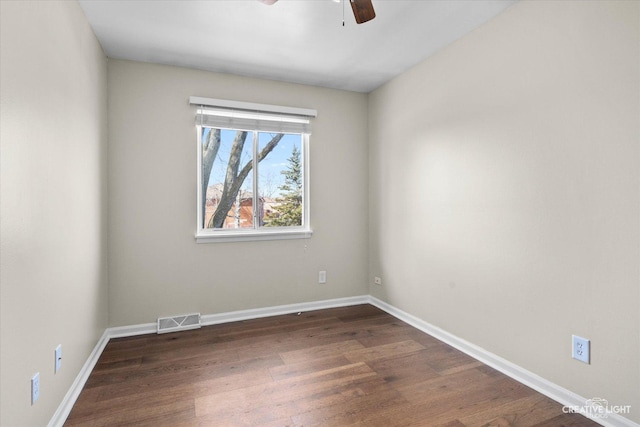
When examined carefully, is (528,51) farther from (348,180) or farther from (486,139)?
(348,180)

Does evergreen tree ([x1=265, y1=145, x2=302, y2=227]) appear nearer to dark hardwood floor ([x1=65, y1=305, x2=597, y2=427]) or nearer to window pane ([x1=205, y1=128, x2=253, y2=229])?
window pane ([x1=205, y1=128, x2=253, y2=229])

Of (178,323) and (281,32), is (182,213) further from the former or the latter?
(281,32)

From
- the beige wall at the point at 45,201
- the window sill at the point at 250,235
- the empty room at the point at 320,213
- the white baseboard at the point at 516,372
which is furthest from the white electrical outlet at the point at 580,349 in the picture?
the beige wall at the point at 45,201

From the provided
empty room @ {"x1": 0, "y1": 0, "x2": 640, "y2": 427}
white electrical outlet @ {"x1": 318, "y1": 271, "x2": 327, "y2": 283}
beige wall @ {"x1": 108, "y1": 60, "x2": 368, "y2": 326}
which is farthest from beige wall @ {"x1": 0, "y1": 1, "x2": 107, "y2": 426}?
white electrical outlet @ {"x1": 318, "y1": 271, "x2": 327, "y2": 283}

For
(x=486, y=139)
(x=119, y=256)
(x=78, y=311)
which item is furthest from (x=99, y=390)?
(x=486, y=139)

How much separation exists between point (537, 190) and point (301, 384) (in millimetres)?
1935

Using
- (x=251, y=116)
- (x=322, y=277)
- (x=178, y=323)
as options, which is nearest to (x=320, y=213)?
(x=322, y=277)

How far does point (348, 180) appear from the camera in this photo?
12.4 ft

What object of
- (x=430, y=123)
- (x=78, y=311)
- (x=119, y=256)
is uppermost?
(x=430, y=123)

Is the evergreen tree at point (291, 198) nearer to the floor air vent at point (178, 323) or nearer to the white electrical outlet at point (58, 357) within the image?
the floor air vent at point (178, 323)

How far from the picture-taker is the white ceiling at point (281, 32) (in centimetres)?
217

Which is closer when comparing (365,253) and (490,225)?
(490,225)

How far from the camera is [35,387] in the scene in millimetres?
1430

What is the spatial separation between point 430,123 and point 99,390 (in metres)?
3.18
